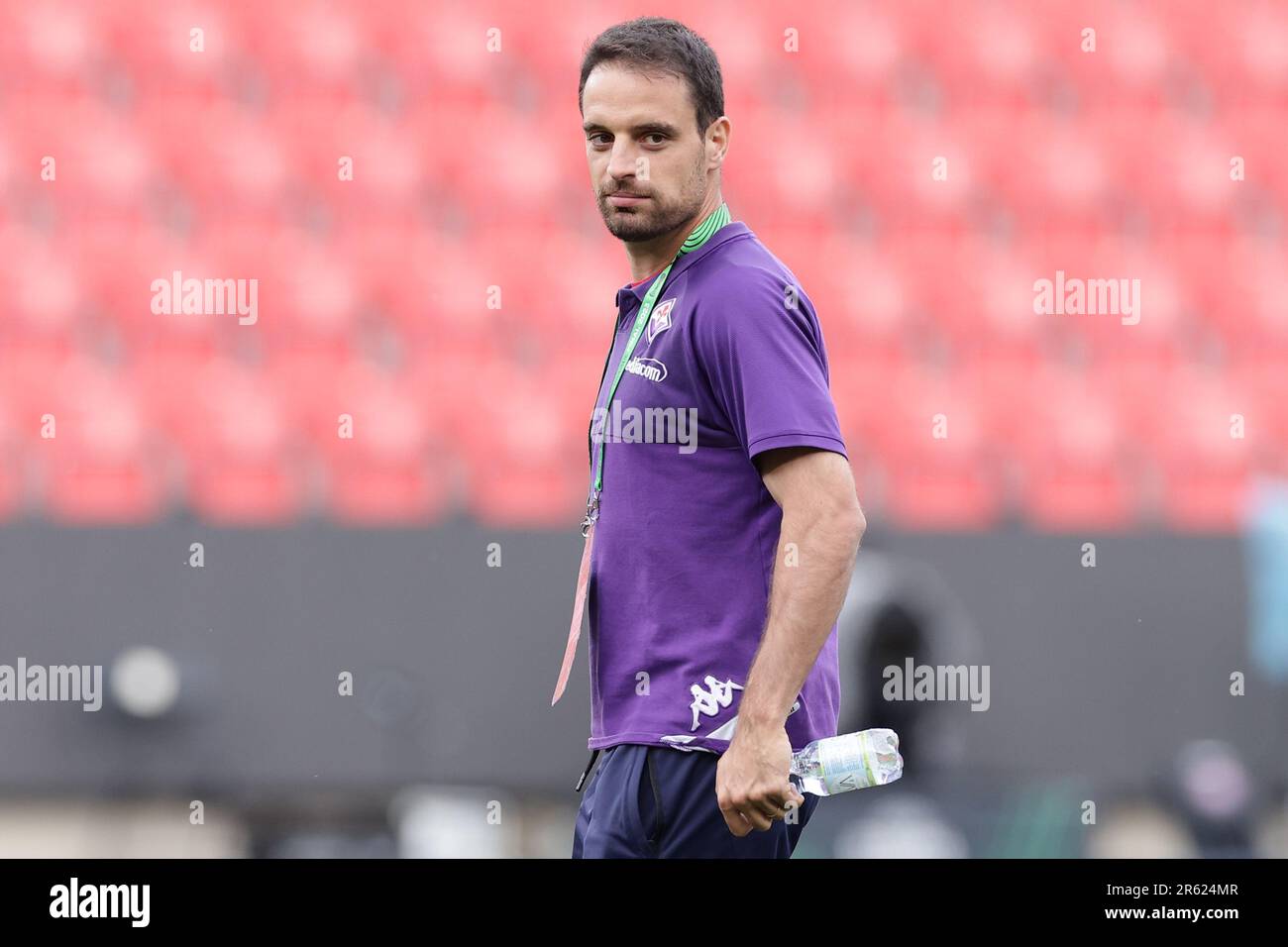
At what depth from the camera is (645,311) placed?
2082mm

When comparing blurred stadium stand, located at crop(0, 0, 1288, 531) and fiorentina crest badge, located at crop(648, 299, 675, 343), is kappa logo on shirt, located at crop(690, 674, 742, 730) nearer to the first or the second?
fiorentina crest badge, located at crop(648, 299, 675, 343)

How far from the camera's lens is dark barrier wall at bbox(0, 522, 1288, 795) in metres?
4.04

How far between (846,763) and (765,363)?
0.53 m

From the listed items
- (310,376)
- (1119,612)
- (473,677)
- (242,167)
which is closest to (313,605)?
(473,677)

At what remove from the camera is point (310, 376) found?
4801 millimetres

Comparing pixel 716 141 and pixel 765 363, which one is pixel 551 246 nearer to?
pixel 716 141

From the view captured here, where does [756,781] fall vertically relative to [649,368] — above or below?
below

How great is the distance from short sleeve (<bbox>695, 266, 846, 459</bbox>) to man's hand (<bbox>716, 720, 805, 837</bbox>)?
37cm

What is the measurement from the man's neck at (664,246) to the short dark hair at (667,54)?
0.11 meters
